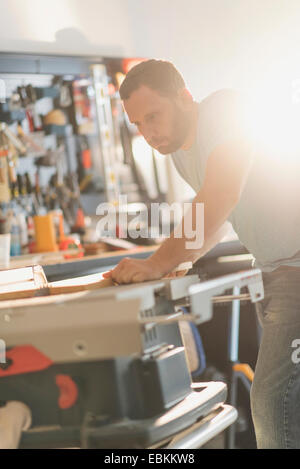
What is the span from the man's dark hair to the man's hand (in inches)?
17.3

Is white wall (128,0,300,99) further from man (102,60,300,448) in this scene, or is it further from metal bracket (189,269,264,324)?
metal bracket (189,269,264,324)

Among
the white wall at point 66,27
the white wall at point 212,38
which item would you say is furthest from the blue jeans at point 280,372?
the white wall at point 212,38

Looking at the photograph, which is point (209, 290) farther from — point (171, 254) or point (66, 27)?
point (66, 27)

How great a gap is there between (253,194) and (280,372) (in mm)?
424

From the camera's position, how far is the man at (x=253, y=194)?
1191 millimetres

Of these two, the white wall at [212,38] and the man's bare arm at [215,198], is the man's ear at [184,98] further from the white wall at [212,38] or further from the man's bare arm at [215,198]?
the white wall at [212,38]

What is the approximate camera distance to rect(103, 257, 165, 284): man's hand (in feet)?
3.46

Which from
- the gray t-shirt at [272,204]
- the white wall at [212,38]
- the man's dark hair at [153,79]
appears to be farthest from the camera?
the white wall at [212,38]

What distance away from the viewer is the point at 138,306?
843mm

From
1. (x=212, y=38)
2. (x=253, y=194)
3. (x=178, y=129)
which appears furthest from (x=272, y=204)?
(x=212, y=38)

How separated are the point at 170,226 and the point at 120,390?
7.48 ft

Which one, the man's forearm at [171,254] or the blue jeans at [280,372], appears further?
the blue jeans at [280,372]

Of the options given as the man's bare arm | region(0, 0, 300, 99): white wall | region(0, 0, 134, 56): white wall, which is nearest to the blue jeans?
the man's bare arm
